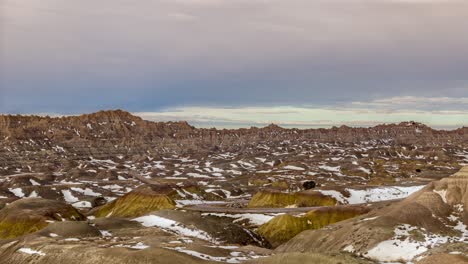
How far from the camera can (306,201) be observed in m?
147

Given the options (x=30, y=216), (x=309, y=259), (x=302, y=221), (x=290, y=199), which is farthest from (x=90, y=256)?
(x=290, y=199)

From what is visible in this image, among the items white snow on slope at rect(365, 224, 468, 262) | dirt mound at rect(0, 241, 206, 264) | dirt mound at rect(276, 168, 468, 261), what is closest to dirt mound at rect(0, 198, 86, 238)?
dirt mound at rect(0, 241, 206, 264)

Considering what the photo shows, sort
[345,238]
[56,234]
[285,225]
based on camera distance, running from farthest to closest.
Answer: [285,225] → [56,234] → [345,238]

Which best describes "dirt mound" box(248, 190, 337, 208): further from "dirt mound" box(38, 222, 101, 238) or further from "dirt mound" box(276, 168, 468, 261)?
"dirt mound" box(38, 222, 101, 238)

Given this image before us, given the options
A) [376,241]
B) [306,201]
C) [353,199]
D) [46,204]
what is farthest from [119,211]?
[376,241]

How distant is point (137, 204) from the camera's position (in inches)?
6201

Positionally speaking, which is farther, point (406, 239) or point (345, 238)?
point (345, 238)

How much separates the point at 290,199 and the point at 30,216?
241ft

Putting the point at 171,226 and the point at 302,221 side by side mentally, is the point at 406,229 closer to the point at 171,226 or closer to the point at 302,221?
the point at 302,221

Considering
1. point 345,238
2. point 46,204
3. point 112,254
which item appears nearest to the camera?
point 112,254

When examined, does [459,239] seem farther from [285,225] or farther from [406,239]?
[285,225]

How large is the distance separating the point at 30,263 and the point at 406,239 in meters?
48.7

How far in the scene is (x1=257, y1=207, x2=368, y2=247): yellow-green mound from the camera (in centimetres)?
10872

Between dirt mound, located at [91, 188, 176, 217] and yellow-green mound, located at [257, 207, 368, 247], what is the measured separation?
4714cm
